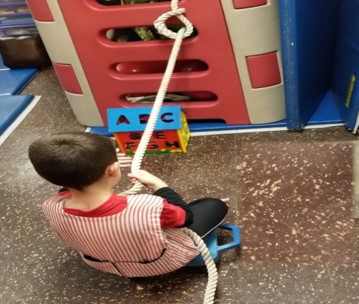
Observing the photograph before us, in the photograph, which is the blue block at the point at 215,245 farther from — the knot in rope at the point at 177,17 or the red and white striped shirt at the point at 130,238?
the knot in rope at the point at 177,17

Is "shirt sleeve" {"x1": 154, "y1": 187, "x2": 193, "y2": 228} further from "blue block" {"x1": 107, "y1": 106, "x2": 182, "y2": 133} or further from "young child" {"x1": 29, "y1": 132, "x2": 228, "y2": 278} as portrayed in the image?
"blue block" {"x1": 107, "y1": 106, "x2": 182, "y2": 133}

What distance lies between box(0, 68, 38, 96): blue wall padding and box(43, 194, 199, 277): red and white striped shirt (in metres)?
1.36

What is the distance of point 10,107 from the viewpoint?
5.73 ft

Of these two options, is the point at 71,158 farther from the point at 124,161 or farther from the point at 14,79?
the point at 14,79

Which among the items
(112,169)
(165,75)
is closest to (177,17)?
(165,75)

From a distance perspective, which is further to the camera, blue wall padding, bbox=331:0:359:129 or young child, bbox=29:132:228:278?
blue wall padding, bbox=331:0:359:129

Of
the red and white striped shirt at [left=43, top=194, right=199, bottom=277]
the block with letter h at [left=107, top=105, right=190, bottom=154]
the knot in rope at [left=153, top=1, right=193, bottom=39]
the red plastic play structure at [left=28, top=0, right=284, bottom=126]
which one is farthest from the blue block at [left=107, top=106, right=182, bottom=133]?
the red and white striped shirt at [left=43, top=194, right=199, bottom=277]

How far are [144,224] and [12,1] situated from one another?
1879 mm

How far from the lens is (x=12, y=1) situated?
2.09 metres

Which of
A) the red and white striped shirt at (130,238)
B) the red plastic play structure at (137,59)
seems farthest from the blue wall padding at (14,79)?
the red and white striped shirt at (130,238)

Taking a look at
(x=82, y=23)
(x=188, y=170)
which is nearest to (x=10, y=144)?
(x=82, y=23)

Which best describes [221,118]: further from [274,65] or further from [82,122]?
[82,122]

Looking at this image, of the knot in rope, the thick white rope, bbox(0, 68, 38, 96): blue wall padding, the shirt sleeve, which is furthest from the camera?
bbox(0, 68, 38, 96): blue wall padding

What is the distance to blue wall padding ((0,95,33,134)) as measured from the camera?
64.8 inches
